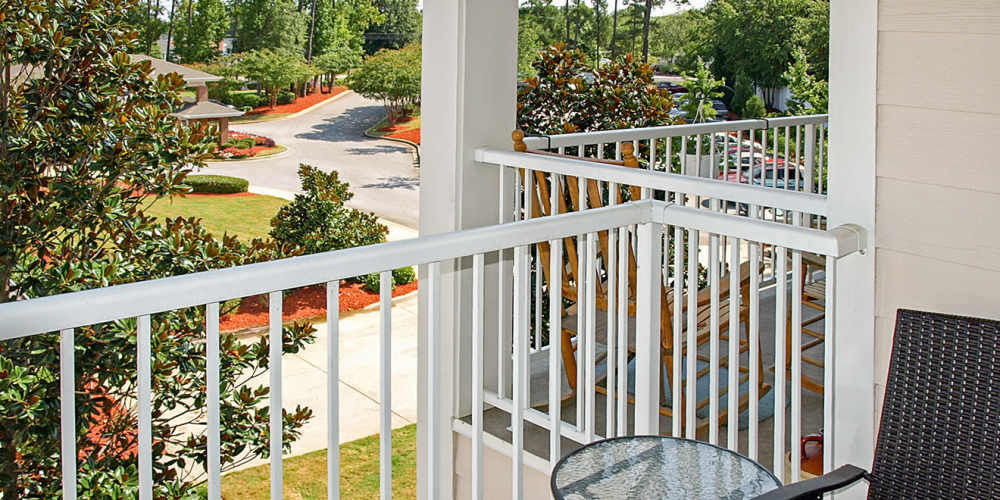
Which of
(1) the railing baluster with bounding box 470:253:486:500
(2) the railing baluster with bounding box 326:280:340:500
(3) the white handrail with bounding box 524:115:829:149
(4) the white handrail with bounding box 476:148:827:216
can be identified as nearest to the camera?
(2) the railing baluster with bounding box 326:280:340:500

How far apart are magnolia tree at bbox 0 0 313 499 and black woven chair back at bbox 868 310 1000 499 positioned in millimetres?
4136

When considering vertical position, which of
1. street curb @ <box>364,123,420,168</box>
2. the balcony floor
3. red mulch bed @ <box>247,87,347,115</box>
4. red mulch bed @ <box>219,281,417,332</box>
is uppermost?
red mulch bed @ <box>247,87,347,115</box>

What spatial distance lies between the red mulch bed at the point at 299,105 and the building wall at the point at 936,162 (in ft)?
41.7

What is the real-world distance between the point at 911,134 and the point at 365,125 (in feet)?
42.9

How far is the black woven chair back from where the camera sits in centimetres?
201

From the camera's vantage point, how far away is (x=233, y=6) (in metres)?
13.8

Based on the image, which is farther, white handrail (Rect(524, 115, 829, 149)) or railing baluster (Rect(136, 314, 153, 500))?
white handrail (Rect(524, 115, 829, 149))

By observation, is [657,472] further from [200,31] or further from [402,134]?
[402,134]

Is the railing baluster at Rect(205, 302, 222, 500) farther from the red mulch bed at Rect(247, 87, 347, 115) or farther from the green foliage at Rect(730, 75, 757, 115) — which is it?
the red mulch bed at Rect(247, 87, 347, 115)

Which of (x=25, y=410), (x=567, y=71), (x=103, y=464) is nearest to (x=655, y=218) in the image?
(x=25, y=410)

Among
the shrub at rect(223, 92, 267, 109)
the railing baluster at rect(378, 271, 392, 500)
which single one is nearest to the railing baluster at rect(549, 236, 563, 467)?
the railing baluster at rect(378, 271, 392, 500)

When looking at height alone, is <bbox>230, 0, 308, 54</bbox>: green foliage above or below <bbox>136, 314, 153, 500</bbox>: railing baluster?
above

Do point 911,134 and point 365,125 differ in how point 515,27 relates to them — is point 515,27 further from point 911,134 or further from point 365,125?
point 365,125

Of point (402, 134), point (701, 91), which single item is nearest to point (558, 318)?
point (701, 91)
